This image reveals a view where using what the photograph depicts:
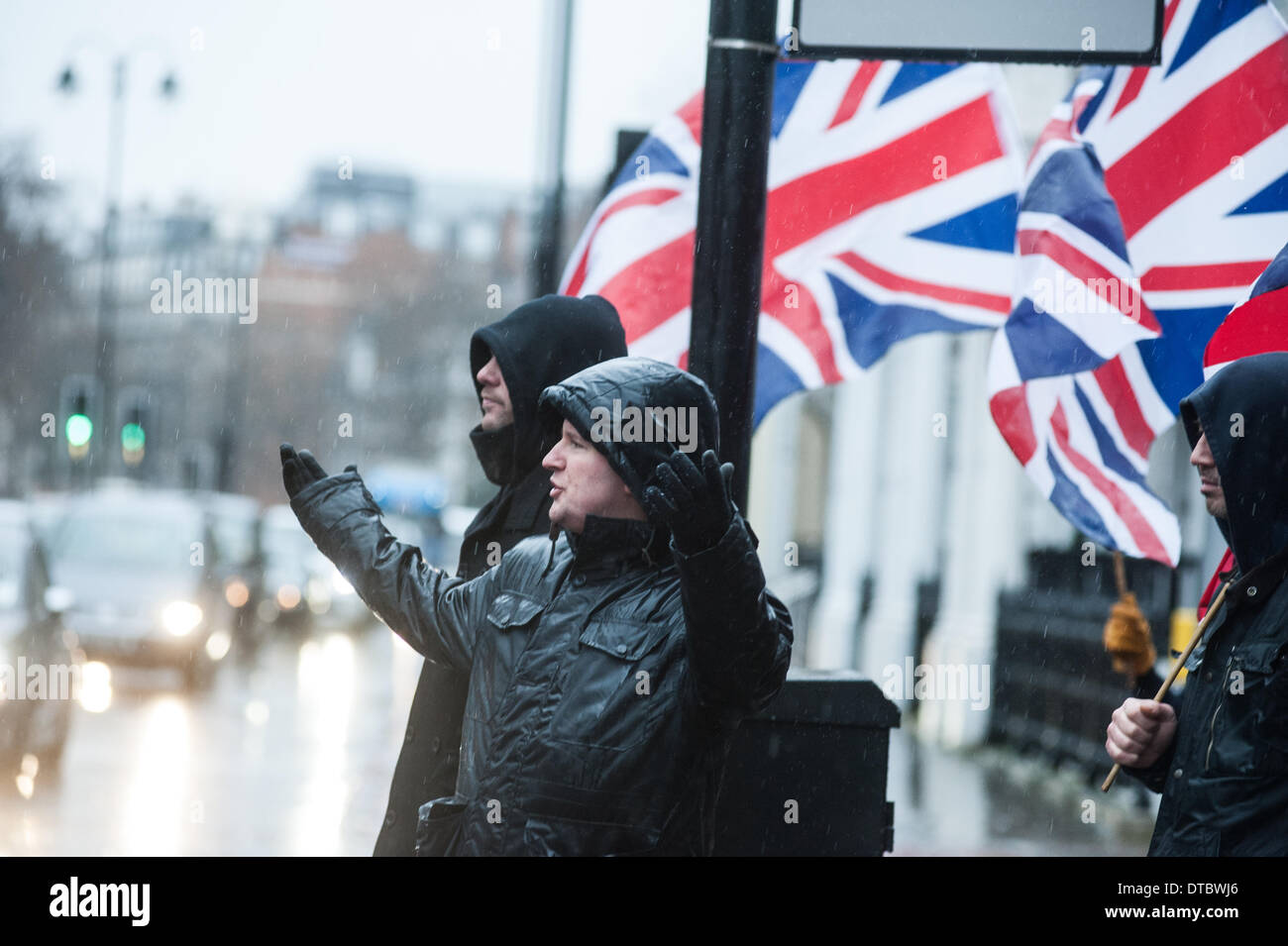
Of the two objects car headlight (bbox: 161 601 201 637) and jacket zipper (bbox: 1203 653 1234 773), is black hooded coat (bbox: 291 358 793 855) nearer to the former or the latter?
jacket zipper (bbox: 1203 653 1234 773)

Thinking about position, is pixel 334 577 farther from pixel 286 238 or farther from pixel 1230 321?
pixel 286 238

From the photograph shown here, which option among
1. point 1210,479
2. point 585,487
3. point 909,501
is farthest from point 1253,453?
point 909,501

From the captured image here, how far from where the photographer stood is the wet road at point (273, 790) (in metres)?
9.39

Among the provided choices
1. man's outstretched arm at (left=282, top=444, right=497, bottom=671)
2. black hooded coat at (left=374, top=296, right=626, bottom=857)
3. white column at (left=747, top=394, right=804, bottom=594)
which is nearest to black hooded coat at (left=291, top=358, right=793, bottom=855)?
man's outstretched arm at (left=282, top=444, right=497, bottom=671)

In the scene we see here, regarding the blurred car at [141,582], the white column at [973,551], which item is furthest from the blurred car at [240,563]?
the white column at [973,551]

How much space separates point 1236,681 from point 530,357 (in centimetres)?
158

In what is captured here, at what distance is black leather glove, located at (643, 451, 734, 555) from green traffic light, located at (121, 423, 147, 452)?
2683 centimetres

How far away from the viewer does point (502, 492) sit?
3686 millimetres

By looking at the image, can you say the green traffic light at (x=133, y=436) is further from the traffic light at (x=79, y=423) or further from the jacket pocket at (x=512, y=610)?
the jacket pocket at (x=512, y=610)

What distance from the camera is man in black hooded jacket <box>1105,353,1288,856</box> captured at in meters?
3.02
